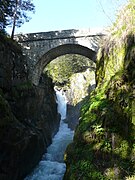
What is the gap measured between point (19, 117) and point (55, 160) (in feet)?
11.2

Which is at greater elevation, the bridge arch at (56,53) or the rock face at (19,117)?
the bridge arch at (56,53)

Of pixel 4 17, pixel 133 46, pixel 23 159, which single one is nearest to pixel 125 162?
pixel 133 46

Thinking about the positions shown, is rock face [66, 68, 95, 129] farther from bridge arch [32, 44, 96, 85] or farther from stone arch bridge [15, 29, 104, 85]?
stone arch bridge [15, 29, 104, 85]

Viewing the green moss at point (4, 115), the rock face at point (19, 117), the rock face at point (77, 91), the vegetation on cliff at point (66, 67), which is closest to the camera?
the green moss at point (4, 115)

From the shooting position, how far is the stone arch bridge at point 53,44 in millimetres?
18031

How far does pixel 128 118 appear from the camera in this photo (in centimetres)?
789

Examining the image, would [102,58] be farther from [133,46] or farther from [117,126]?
[117,126]

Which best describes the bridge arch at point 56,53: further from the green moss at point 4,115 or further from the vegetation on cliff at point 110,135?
the vegetation on cliff at point 110,135

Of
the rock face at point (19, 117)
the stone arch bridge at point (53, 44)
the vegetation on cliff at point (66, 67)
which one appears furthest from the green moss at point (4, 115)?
the vegetation on cliff at point (66, 67)

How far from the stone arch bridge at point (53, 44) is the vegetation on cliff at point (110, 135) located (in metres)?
7.93

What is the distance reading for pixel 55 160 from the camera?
52.0ft

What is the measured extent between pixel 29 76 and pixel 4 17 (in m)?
3.90

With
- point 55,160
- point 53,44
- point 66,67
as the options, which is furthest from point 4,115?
point 66,67

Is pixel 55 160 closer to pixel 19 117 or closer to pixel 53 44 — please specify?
pixel 19 117
